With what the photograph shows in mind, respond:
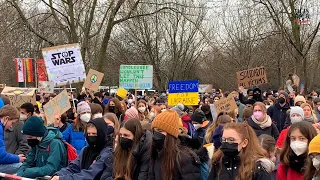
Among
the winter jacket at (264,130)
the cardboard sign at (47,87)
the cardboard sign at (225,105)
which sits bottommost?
the winter jacket at (264,130)

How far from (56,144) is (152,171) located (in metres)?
1.46

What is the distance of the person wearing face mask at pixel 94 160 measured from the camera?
16.6ft

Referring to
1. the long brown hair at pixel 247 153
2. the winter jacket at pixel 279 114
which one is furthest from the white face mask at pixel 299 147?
the winter jacket at pixel 279 114

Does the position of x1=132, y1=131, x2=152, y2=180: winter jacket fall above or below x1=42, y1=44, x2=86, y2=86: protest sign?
below

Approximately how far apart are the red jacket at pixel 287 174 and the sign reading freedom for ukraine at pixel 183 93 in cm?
697

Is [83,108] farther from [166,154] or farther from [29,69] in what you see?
[29,69]

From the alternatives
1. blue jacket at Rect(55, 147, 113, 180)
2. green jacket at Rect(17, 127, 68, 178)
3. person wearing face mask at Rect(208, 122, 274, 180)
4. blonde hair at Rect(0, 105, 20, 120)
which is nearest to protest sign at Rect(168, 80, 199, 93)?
blonde hair at Rect(0, 105, 20, 120)

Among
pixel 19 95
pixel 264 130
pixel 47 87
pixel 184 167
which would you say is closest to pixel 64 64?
pixel 19 95

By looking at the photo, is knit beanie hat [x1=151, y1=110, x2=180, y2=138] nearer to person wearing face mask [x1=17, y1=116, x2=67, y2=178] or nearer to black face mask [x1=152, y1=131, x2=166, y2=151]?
black face mask [x1=152, y1=131, x2=166, y2=151]

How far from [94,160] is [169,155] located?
3.65 feet

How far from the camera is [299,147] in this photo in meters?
4.37

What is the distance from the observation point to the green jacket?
5.41 m

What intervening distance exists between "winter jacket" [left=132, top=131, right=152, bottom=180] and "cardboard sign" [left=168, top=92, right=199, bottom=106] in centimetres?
656

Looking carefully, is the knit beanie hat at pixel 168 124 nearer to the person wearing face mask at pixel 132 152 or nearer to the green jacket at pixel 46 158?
the person wearing face mask at pixel 132 152
